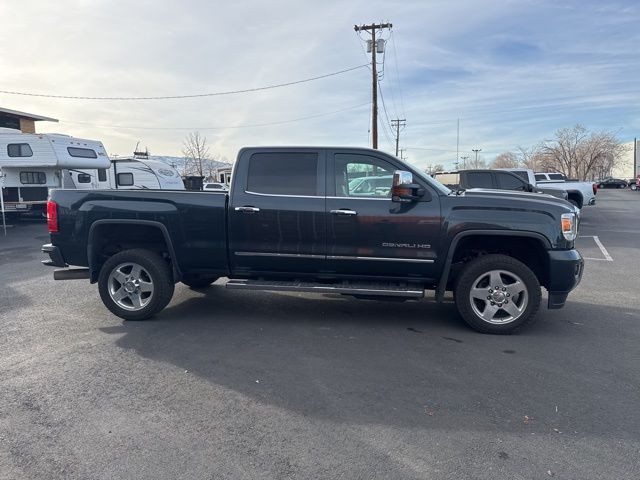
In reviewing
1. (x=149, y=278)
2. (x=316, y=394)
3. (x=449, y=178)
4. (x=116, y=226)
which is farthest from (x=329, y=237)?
(x=449, y=178)

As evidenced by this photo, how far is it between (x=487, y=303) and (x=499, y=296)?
0.47ft

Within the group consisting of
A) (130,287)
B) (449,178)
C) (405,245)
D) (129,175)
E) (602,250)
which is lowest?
(602,250)

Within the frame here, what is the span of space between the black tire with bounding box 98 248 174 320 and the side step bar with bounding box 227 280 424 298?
2.58ft

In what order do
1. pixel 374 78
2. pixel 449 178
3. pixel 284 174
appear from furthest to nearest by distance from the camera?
pixel 374 78 → pixel 449 178 → pixel 284 174

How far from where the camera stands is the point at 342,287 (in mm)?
5168

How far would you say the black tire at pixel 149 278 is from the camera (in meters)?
5.45

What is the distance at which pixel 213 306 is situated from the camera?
623 centimetres

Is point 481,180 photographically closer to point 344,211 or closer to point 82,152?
point 344,211

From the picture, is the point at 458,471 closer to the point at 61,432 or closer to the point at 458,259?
the point at 61,432

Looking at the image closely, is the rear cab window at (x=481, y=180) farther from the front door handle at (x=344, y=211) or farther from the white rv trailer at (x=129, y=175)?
the white rv trailer at (x=129, y=175)

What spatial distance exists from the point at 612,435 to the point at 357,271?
2.77 metres

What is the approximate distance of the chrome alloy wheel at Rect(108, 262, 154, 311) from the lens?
552cm

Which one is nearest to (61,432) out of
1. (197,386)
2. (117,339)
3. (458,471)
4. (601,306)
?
(197,386)

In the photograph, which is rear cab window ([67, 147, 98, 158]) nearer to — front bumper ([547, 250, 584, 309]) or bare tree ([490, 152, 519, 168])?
front bumper ([547, 250, 584, 309])
